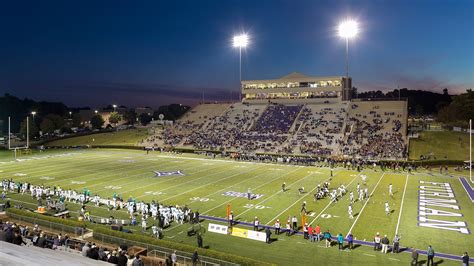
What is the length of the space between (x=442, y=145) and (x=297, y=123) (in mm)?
25766

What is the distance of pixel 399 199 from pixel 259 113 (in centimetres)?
5447

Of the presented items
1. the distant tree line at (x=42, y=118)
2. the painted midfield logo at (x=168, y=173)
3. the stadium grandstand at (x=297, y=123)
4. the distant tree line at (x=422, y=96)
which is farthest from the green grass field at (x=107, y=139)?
the distant tree line at (x=422, y=96)

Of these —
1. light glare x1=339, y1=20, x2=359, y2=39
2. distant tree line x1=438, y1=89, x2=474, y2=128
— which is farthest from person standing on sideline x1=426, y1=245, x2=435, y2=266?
distant tree line x1=438, y1=89, x2=474, y2=128

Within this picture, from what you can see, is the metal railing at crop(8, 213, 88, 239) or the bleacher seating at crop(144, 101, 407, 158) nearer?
the metal railing at crop(8, 213, 88, 239)

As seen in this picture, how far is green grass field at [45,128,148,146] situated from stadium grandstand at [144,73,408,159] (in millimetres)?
7275

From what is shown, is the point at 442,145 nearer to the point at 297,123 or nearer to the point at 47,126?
the point at 297,123

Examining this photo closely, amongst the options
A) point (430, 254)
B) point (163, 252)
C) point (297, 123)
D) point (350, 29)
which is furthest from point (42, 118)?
point (430, 254)

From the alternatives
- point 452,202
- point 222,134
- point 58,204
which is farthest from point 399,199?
point 222,134

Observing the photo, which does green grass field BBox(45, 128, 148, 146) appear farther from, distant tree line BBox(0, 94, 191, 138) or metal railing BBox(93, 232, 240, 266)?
metal railing BBox(93, 232, 240, 266)

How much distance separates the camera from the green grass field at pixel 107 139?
81.6 meters

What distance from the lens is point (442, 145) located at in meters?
58.3

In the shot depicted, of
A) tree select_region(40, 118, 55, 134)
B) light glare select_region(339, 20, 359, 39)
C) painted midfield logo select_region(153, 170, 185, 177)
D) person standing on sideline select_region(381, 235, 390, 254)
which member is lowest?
person standing on sideline select_region(381, 235, 390, 254)

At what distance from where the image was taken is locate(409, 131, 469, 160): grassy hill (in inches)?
2095

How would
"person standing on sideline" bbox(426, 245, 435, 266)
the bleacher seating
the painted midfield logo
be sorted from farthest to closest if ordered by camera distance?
the bleacher seating, the painted midfield logo, "person standing on sideline" bbox(426, 245, 435, 266)
